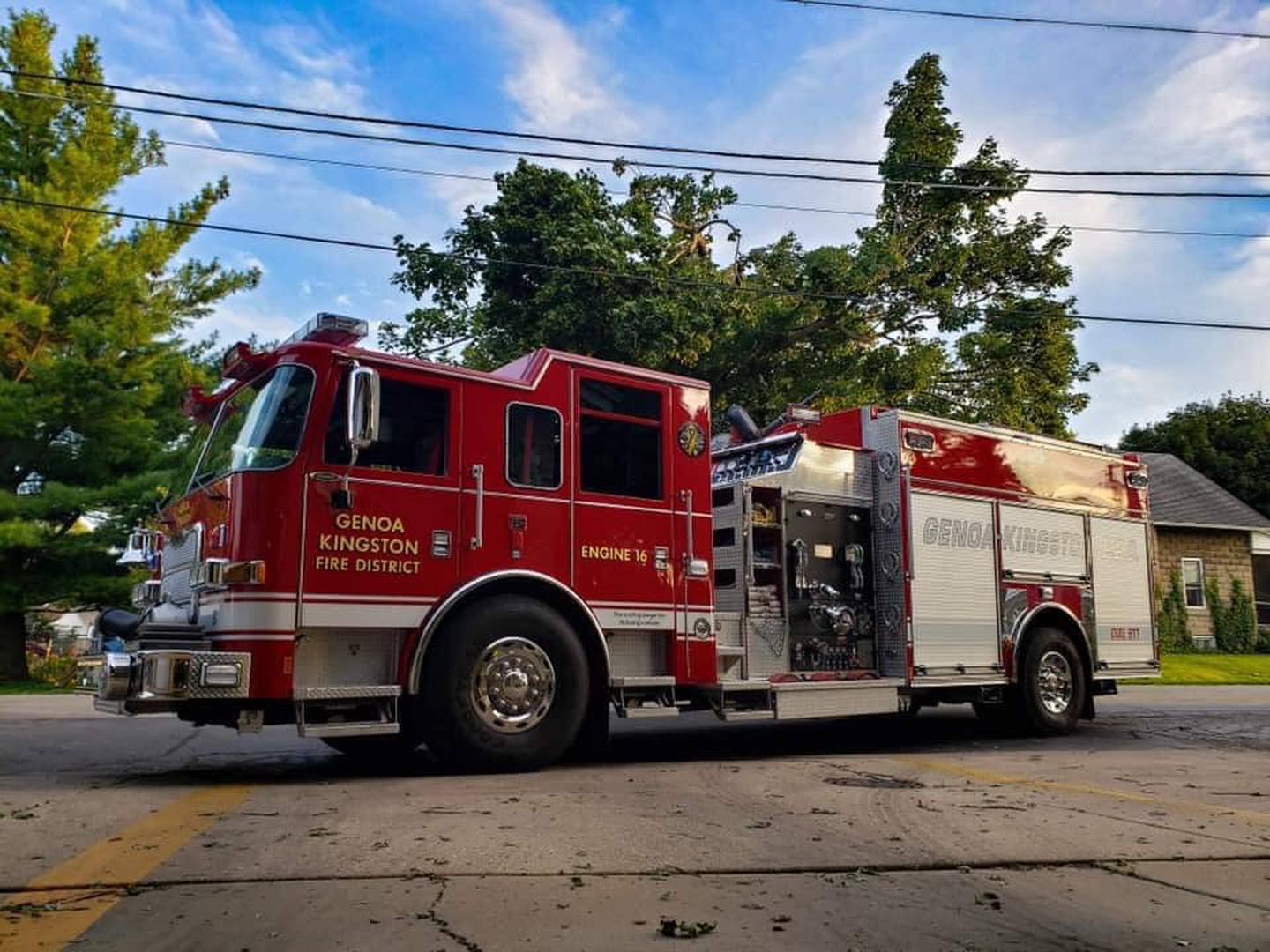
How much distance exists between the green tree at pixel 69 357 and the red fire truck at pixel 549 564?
11.8 m

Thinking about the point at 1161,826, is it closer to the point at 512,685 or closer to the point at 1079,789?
the point at 1079,789

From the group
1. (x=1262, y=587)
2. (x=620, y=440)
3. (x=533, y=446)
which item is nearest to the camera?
(x=533, y=446)

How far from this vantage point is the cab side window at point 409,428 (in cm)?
680

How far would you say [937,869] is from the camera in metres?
4.51

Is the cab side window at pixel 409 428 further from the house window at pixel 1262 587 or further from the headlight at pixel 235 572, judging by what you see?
the house window at pixel 1262 587

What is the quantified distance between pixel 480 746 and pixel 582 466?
2094 millimetres

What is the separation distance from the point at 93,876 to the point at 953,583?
7585 mm

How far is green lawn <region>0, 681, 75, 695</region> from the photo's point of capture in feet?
56.0

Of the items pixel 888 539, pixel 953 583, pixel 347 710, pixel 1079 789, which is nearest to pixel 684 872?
pixel 347 710

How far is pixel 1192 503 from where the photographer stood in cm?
3144

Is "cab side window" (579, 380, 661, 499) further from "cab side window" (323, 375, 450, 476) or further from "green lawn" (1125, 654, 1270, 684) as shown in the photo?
"green lawn" (1125, 654, 1270, 684)

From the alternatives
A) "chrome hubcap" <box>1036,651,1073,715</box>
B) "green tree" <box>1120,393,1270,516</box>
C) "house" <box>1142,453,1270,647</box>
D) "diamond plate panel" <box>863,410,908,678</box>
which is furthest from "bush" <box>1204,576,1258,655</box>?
"diamond plate panel" <box>863,410,908,678</box>

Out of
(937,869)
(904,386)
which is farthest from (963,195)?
(937,869)

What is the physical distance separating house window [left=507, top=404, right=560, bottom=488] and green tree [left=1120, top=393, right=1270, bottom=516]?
135 feet
